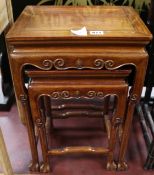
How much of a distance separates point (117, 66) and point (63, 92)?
0.19 metres

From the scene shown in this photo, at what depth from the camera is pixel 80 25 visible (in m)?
0.80

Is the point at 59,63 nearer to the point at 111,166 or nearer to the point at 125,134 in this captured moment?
the point at 125,134

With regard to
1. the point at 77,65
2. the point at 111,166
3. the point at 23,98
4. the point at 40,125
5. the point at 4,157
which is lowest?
the point at 111,166

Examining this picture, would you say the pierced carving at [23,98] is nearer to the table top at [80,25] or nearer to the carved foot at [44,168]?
the table top at [80,25]

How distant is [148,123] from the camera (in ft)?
3.90

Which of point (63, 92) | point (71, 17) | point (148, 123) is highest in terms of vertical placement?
point (71, 17)

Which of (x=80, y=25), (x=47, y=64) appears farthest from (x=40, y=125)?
(x=80, y=25)

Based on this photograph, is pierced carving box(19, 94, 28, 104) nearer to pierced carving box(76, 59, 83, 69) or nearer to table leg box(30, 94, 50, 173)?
table leg box(30, 94, 50, 173)

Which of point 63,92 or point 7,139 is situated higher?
point 63,92

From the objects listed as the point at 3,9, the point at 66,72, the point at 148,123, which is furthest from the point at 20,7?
the point at 148,123

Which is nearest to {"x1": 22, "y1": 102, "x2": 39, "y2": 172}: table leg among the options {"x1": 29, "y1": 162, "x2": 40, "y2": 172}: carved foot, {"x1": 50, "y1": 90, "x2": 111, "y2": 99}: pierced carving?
{"x1": 29, "y1": 162, "x2": 40, "y2": 172}: carved foot

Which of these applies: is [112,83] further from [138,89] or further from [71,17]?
[71,17]

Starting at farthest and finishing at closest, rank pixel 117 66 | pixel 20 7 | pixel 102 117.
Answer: pixel 102 117 < pixel 20 7 < pixel 117 66

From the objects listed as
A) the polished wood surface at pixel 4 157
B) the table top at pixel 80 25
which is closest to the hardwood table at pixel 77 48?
the table top at pixel 80 25
